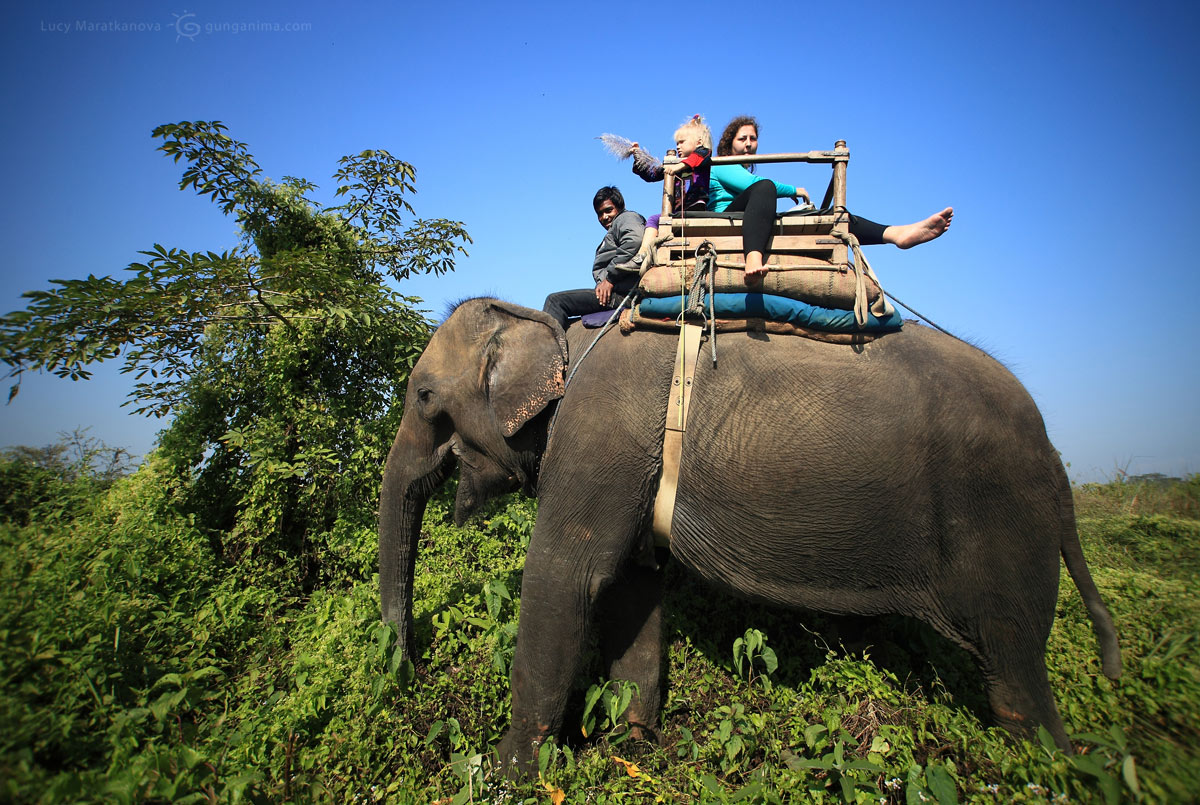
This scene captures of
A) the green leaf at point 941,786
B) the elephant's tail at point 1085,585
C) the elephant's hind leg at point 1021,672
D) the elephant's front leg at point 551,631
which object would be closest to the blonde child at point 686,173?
the elephant's front leg at point 551,631

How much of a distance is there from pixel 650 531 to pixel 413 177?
493cm

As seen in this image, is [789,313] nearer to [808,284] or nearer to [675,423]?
[808,284]

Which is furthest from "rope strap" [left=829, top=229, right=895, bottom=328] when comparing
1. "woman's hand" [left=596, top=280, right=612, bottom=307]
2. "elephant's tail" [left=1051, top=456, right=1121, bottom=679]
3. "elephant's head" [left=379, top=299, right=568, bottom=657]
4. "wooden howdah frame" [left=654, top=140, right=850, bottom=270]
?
"elephant's head" [left=379, top=299, right=568, bottom=657]

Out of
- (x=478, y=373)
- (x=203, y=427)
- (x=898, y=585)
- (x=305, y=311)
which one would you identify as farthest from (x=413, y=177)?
(x=898, y=585)

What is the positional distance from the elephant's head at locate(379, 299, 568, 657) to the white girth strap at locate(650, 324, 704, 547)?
0.65m

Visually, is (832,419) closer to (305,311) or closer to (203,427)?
(305,311)

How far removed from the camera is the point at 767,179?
125 inches

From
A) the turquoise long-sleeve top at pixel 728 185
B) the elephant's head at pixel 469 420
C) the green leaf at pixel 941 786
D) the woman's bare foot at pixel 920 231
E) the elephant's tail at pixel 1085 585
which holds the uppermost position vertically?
the turquoise long-sleeve top at pixel 728 185

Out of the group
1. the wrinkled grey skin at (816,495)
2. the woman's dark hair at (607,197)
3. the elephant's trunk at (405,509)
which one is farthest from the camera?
the woman's dark hair at (607,197)

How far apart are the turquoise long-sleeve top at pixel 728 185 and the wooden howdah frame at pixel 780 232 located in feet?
0.64

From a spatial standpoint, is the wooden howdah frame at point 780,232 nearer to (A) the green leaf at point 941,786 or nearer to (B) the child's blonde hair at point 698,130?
(B) the child's blonde hair at point 698,130

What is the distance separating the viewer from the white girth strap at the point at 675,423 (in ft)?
9.66

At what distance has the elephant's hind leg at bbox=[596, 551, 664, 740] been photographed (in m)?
3.73

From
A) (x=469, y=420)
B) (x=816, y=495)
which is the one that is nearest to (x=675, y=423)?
(x=816, y=495)
